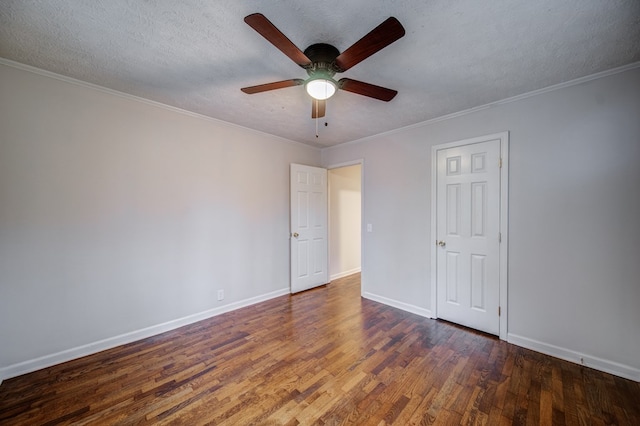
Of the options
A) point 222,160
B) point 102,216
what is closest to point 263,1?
point 222,160

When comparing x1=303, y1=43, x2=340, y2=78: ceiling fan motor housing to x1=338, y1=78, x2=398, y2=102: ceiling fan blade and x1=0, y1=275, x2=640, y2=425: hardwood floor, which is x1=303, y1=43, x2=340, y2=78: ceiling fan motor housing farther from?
x1=0, y1=275, x2=640, y2=425: hardwood floor

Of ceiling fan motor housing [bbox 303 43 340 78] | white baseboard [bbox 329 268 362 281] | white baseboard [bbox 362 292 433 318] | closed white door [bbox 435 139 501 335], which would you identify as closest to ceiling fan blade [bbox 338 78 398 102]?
ceiling fan motor housing [bbox 303 43 340 78]

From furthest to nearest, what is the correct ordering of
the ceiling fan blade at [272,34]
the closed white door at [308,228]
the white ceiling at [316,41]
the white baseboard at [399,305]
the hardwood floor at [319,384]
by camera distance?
the closed white door at [308,228], the white baseboard at [399,305], the hardwood floor at [319,384], the white ceiling at [316,41], the ceiling fan blade at [272,34]

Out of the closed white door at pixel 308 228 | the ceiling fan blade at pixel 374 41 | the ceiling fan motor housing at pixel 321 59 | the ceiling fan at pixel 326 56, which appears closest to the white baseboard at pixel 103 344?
the closed white door at pixel 308 228

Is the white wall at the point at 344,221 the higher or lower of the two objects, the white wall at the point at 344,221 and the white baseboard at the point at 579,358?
the higher

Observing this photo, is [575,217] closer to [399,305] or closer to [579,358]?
[579,358]

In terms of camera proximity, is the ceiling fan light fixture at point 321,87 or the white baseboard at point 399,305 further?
the white baseboard at point 399,305

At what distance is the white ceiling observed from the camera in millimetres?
1432

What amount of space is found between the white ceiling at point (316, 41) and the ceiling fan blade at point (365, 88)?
0.74ft

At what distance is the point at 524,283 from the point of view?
247 cm

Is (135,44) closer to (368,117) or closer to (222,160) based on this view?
(222,160)

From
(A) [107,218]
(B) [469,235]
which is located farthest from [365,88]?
(A) [107,218]

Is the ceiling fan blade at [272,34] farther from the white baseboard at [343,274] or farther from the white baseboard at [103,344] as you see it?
the white baseboard at [343,274]

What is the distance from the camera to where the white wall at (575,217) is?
2.00m
